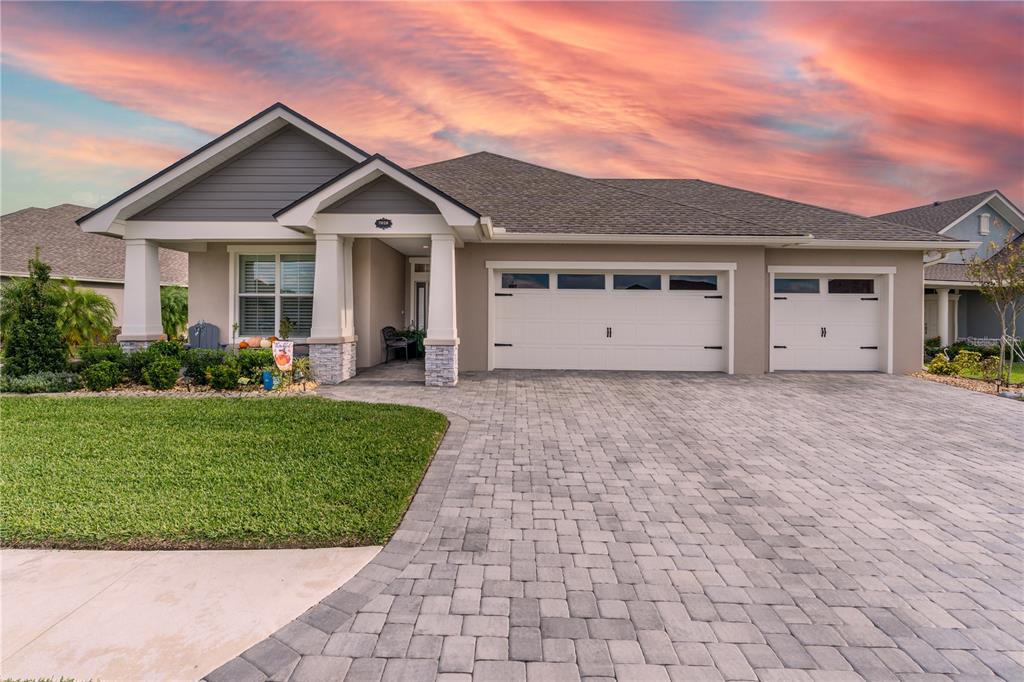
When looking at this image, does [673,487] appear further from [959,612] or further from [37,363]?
[37,363]

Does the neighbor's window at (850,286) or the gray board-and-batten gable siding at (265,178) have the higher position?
the gray board-and-batten gable siding at (265,178)

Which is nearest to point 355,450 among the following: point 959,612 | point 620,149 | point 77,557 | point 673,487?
point 77,557

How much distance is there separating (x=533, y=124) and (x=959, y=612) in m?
14.0

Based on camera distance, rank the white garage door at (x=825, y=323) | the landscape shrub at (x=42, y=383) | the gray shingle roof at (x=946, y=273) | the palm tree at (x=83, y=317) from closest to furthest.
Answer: the landscape shrub at (x=42, y=383), the white garage door at (x=825, y=323), the palm tree at (x=83, y=317), the gray shingle roof at (x=946, y=273)

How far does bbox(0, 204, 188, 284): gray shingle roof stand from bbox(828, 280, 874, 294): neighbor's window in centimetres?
2401

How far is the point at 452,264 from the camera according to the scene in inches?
402

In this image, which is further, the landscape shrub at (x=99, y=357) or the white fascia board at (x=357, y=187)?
the landscape shrub at (x=99, y=357)

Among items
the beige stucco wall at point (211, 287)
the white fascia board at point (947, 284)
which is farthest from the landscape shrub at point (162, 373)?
the white fascia board at point (947, 284)

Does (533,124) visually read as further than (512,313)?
Yes

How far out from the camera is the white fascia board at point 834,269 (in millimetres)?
12320

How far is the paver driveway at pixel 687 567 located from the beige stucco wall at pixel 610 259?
18.3 feet

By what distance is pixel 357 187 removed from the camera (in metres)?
9.92

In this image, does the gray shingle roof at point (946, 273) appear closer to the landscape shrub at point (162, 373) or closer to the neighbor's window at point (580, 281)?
the neighbor's window at point (580, 281)

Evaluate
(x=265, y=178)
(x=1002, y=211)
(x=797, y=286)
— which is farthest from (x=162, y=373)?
(x=1002, y=211)
